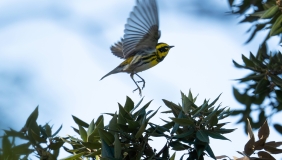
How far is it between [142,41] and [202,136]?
194 cm

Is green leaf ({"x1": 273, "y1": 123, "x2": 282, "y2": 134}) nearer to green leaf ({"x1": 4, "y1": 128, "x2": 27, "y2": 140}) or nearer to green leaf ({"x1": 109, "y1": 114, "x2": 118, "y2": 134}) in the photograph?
green leaf ({"x1": 109, "y1": 114, "x2": 118, "y2": 134})

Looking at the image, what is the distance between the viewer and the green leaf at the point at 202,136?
182 cm

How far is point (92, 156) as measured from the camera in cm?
195

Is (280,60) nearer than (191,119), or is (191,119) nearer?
(191,119)

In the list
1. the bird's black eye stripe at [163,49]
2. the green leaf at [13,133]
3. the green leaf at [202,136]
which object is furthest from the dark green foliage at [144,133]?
the bird's black eye stripe at [163,49]

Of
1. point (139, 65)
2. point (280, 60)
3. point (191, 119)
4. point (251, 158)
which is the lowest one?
point (251, 158)

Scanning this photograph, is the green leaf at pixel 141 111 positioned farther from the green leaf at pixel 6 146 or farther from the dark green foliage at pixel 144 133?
the green leaf at pixel 6 146

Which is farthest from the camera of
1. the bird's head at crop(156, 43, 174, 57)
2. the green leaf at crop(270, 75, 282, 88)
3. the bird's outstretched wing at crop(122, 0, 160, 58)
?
the bird's head at crop(156, 43, 174, 57)

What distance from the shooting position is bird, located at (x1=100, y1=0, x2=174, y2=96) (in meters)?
3.50

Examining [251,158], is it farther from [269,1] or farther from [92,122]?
[269,1]

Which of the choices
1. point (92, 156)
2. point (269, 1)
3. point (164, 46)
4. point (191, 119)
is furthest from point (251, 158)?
point (164, 46)

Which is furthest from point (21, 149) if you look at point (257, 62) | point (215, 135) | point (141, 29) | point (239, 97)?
point (239, 97)

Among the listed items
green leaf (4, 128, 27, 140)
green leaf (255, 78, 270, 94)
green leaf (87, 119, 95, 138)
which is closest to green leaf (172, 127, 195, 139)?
green leaf (87, 119, 95, 138)

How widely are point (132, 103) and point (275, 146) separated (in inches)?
23.5
